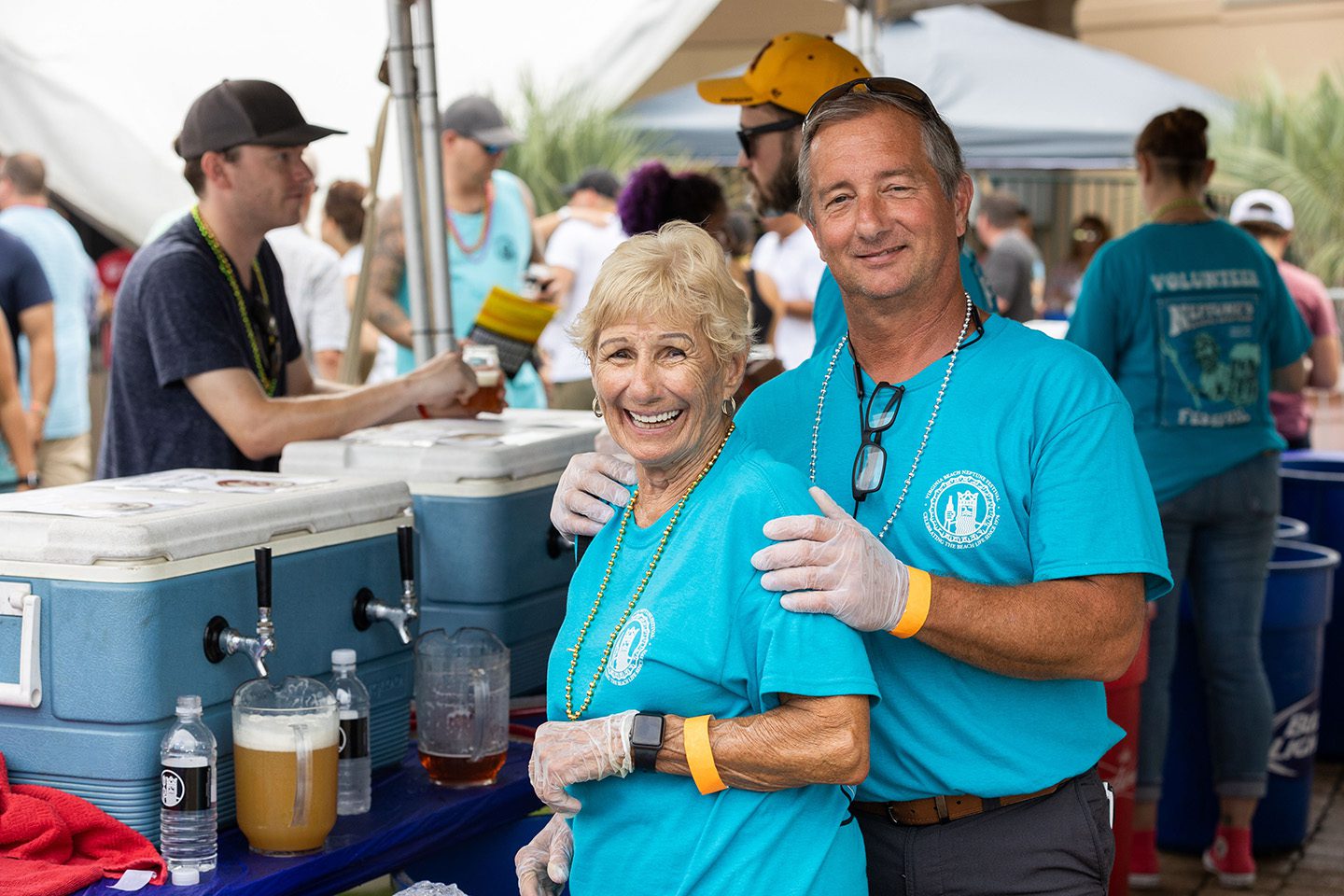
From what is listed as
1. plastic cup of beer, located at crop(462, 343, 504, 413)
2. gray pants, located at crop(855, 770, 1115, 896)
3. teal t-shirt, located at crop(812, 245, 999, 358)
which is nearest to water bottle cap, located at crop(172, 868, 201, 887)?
gray pants, located at crop(855, 770, 1115, 896)

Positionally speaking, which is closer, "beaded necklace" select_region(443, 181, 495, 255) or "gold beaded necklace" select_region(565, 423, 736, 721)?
"gold beaded necklace" select_region(565, 423, 736, 721)

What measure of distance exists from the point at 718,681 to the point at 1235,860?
10.5ft

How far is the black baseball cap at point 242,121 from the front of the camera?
312 centimetres

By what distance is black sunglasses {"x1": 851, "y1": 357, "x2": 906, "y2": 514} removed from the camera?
1974mm

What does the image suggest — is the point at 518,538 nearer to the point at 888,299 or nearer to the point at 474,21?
the point at 888,299

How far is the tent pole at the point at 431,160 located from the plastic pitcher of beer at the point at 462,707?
1275 millimetres

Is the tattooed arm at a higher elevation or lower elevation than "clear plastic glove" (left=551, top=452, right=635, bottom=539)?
higher

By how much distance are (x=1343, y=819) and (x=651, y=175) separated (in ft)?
10.1

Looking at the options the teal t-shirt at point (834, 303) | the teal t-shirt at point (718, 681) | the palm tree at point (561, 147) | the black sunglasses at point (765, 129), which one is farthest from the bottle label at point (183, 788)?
the palm tree at point (561, 147)

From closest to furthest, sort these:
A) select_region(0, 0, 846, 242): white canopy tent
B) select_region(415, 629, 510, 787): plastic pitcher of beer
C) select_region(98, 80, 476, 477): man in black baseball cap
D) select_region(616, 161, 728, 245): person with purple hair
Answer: select_region(415, 629, 510, 787): plastic pitcher of beer
select_region(98, 80, 476, 477): man in black baseball cap
select_region(616, 161, 728, 245): person with purple hair
select_region(0, 0, 846, 242): white canopy tent

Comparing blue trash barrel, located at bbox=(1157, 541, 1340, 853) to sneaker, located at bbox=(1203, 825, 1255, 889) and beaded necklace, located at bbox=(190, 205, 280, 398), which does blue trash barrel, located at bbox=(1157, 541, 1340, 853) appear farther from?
beaded necklace, located at bbox=(190, 205, 280, 398)

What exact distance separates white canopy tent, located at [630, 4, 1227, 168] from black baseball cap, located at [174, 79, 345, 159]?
18.4ft

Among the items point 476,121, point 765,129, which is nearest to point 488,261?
point 476,121

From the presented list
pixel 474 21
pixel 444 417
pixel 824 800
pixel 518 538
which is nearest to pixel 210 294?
pixel 444 417
